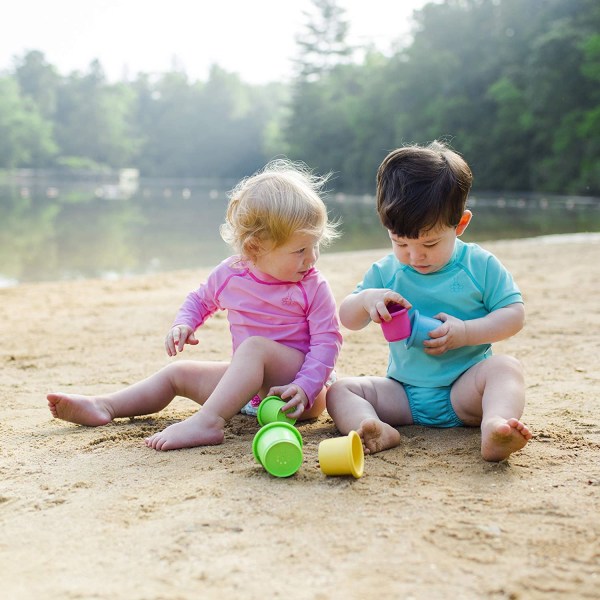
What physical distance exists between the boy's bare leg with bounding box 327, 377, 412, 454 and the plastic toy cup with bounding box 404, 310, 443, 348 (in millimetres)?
272

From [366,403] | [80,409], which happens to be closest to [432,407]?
[366,403]

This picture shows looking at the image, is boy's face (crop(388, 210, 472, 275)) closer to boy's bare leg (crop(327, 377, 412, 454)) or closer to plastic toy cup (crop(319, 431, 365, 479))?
boy's bare leg (crop(327, 377, 412, 454))

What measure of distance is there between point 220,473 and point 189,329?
2.44ft

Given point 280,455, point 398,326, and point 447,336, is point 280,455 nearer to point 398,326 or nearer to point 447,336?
point 398,326

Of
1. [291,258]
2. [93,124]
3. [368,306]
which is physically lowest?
[368,306]

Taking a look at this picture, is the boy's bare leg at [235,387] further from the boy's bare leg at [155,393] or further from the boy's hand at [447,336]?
the boy's hand at [447,336]

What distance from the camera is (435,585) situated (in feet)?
5.16

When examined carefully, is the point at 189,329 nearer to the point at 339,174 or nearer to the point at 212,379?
the point at 212,379

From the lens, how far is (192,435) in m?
2.59

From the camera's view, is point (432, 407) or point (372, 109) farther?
point (372, 109)

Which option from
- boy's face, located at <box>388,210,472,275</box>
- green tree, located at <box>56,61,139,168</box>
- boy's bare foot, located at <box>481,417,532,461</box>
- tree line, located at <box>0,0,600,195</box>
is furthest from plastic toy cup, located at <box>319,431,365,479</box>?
green tree, located at <box>56,61,139,168</box>

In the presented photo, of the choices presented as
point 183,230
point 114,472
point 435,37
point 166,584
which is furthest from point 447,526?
point 435,37

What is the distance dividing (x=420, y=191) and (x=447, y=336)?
1.58ft

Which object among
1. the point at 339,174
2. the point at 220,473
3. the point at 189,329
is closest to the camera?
the point at 220,473
